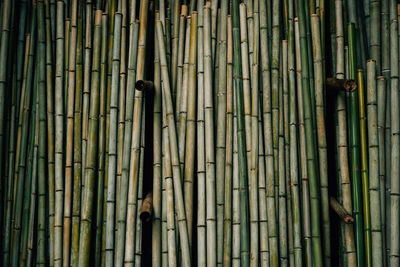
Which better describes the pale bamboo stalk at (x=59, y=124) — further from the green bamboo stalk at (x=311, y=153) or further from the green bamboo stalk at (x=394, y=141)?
the green bamboo stalk at (x=394, y=141)

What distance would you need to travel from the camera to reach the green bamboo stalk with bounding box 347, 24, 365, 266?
5.87ft

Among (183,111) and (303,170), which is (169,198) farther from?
(303,170)

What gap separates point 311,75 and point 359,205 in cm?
50

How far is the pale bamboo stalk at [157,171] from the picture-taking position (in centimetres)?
182

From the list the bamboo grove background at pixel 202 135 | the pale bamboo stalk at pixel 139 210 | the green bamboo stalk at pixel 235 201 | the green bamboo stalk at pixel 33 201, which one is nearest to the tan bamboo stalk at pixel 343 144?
the bamboo grove background at pixel 202 135

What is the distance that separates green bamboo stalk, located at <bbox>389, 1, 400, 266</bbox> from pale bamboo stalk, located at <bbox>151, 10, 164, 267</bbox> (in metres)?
0.80

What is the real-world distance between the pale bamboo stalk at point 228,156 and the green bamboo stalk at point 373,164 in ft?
1.61

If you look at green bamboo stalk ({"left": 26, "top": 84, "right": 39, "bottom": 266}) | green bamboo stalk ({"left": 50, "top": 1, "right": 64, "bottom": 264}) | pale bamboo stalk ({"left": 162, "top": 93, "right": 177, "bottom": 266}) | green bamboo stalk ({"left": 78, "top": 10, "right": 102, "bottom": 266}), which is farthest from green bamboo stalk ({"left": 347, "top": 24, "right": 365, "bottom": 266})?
green bamboo stalk ({"left": 26, "top": 84, "right": 39, "bottom": 266})

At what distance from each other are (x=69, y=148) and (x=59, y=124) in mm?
103

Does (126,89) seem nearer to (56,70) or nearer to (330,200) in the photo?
(56,70)

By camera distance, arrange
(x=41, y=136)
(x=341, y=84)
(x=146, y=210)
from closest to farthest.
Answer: (x=146, y=210) → (x=341, y=84) → (x=41, y=136)

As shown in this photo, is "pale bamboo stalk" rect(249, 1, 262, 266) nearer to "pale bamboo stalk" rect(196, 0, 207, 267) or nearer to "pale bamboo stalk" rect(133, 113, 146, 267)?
"pale bamboo stalk" rect(196, 0, 207, 267)

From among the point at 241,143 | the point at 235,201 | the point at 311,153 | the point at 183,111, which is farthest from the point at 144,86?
the point at 311,153

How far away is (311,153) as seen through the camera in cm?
183
